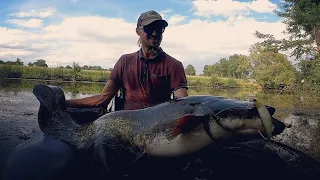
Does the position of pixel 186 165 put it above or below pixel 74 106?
below

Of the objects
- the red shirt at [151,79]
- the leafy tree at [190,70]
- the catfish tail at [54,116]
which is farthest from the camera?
the leafy tree at [190,70]

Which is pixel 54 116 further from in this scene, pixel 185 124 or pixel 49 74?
pixel 49 74

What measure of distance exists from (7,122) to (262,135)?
25.4ft

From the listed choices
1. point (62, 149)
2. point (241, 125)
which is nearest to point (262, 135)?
point (241, 125)

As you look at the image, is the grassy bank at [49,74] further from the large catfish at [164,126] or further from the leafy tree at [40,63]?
the large catfish at [164,126]

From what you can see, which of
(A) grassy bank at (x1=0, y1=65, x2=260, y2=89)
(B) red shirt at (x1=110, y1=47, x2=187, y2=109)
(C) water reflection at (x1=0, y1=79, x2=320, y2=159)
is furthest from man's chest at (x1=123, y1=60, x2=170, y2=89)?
(A) grassy bank at (x1=0, y1=65, x2=260, y2=89)

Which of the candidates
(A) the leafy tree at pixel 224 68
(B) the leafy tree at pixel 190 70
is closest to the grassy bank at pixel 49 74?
(B) the leafy tree at pixel 190 70

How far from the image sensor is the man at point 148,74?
3.77 m

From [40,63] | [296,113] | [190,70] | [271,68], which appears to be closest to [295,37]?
[296,113]

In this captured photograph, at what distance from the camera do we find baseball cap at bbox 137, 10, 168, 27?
365cm

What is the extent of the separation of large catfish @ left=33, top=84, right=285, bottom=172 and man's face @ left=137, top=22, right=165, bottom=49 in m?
1.49

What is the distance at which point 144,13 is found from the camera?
383 cm

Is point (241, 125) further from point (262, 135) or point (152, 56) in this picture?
point (152, 56)

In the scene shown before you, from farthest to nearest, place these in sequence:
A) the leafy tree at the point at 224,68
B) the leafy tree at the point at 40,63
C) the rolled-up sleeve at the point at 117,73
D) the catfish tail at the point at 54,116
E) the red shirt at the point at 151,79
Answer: the leafy tree at the point at 224,68 < the leafy tree at the point at 40,63 < the rolled-up sleeve at the point at 117,73 < the red shirt at the point at 151,79 < the catfish tail at the point at 54,116
